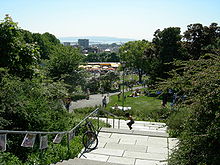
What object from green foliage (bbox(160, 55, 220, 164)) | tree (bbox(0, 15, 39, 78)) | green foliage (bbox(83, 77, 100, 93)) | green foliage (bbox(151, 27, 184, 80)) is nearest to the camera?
green foliage (bbox(160, 55, 220, 164))

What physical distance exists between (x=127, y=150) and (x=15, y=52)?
547 centimetres

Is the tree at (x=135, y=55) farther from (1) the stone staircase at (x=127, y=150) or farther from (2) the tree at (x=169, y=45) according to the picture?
(1) the stone staircase at (x=127, y=150)

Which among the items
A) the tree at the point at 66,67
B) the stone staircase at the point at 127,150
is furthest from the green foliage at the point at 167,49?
the stone staircase at the point at 127,150

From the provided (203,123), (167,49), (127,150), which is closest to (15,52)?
(127,150)

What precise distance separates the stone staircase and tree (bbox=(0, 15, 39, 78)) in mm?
3907

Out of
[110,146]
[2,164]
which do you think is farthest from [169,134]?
[2,164]

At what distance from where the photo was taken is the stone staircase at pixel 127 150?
734 cm

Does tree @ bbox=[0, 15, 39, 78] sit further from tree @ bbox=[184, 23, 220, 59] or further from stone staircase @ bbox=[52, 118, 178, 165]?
tree @ bbox=[184, 23, 220, 59]

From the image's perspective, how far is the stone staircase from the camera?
734cm

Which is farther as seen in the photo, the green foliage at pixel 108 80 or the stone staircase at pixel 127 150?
the green foliage at pixel 108 80

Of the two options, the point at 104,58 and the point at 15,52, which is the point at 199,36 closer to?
the point at 15,52

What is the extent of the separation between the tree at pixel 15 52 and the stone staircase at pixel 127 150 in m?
3.91

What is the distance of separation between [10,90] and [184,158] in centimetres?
510

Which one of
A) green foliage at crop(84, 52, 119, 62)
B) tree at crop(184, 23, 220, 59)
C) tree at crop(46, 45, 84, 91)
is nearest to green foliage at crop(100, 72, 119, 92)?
tree at crop(184, 23, 220, 59)
